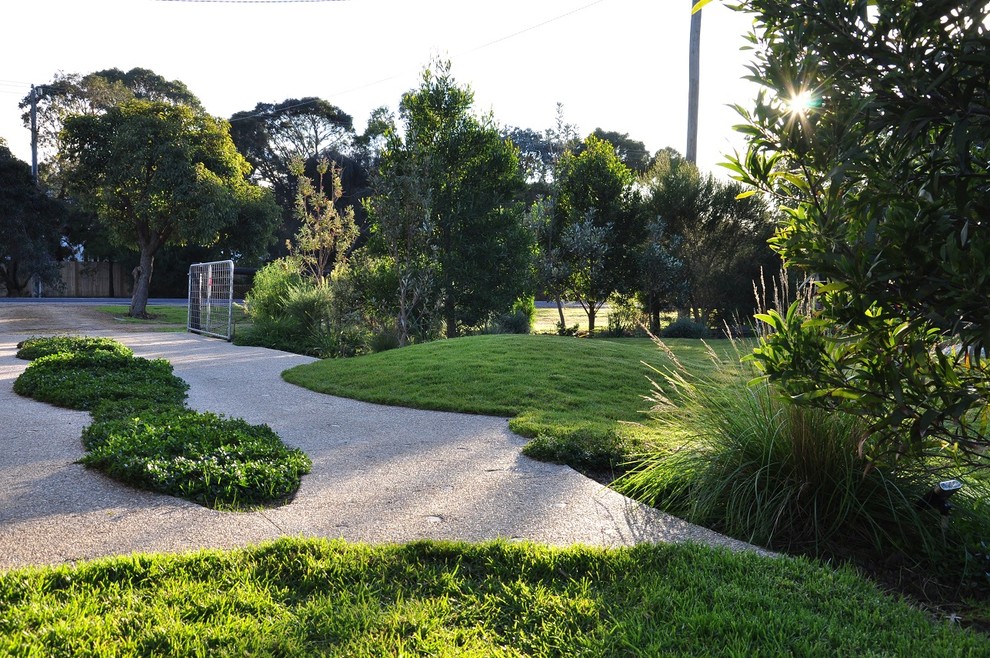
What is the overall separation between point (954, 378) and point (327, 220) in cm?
1604

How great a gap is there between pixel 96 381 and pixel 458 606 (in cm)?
585

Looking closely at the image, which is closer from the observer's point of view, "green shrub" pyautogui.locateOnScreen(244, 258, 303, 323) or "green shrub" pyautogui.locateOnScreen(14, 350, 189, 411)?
"green shrub" pyautogui.locateOnScreen(14, 350, 189, 411)

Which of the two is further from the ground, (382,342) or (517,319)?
(517,319)

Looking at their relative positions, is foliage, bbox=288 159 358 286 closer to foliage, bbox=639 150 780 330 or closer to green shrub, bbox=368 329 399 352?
green shrub, bbox=368 329 399 352

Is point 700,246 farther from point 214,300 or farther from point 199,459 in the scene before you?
point 199,459

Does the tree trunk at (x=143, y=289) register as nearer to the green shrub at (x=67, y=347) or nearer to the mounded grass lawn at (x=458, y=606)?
the green shrub at (x=67, y=347)

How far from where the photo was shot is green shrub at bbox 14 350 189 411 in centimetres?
672

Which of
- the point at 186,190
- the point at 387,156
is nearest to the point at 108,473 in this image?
the point at 387,156

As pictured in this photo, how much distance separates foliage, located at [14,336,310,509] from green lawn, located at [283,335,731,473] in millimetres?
1787

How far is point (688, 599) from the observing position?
2844 millimetres

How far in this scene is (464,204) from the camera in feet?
48.7

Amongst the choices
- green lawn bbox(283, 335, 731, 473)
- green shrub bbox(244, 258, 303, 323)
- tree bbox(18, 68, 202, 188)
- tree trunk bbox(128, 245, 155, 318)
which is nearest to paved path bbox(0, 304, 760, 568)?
green lawn bbox(283, 335, 731, 473)

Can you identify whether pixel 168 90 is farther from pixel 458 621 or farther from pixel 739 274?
pixel 458 621

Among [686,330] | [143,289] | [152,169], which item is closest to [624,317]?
[686,330]
